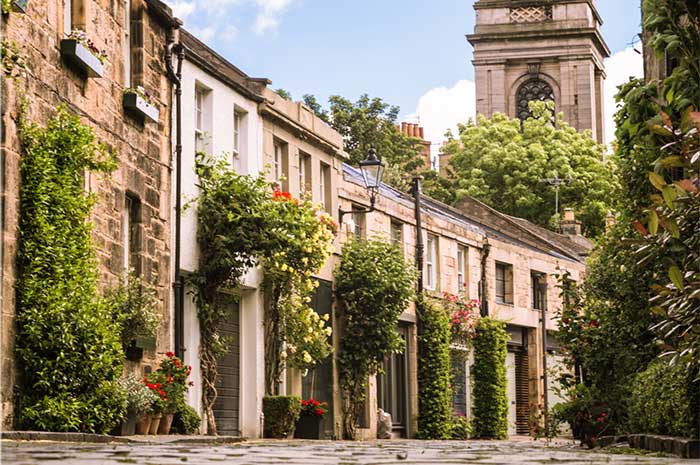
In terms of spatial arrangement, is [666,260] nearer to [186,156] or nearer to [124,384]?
[124,384]

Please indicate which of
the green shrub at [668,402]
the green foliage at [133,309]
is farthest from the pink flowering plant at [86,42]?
the green shrub at [668,402]

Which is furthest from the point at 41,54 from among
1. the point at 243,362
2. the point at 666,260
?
the point at 243,362

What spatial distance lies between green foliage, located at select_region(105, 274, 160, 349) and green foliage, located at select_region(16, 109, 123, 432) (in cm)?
169

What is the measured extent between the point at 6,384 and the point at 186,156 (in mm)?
8336

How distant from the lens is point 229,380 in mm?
25875

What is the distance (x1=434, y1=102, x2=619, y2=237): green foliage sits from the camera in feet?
213

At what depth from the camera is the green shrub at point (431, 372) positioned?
35.2m

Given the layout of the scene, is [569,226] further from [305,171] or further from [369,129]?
[305,171]

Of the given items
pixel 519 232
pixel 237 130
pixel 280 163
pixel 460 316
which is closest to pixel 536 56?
pixel 519 232

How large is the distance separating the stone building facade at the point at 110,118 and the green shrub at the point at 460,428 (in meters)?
15.2

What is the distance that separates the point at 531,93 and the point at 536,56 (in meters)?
2.12

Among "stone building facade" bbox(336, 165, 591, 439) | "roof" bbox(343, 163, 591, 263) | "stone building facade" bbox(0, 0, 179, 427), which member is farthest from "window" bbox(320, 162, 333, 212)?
"roof" bbox(343, 163, 591, 263)

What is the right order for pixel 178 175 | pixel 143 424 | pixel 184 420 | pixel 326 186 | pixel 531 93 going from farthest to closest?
pixel 531 93 < pixel 326 186 < pixel 178 175 < pixel 184 420 < pixel 143 424

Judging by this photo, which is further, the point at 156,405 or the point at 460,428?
the point at 460,428
